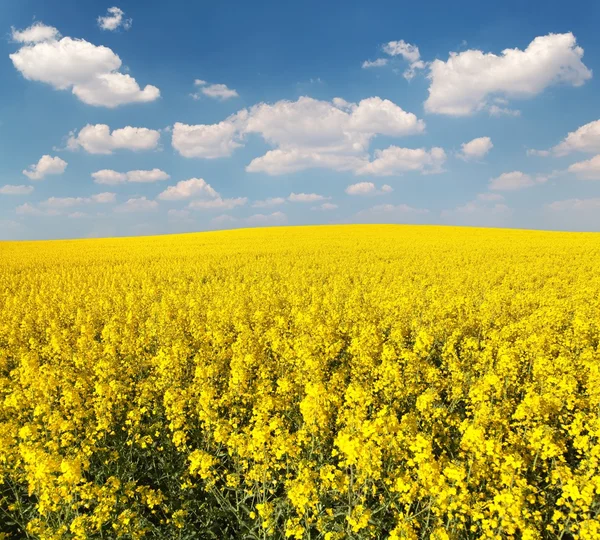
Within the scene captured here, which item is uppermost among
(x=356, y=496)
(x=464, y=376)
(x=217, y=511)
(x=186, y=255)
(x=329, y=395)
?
(x=186, y=255)

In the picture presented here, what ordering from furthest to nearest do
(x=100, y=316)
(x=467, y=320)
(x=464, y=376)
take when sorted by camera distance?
(x=100, y=316), (x=467, y=320), (x=464, y=376)

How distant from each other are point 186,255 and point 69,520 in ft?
85.9

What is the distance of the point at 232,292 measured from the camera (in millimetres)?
14039

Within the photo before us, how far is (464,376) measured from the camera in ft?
23.2

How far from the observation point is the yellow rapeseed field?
13.0 ft

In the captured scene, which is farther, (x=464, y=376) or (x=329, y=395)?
(x=464, y=376)

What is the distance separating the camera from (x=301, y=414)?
20.7 feet

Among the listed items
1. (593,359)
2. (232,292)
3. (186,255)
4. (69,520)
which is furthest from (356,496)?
(186,255)

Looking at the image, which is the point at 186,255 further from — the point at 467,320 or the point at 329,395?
the point at 329,395

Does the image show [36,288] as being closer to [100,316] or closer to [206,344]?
[100,316]

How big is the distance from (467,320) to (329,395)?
7.40 m

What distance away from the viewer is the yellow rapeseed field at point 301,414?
3947 mm

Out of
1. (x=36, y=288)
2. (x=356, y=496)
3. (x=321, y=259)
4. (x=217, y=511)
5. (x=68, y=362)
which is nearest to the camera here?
(x=356, y=496)

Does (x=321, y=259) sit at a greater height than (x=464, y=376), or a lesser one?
greater
